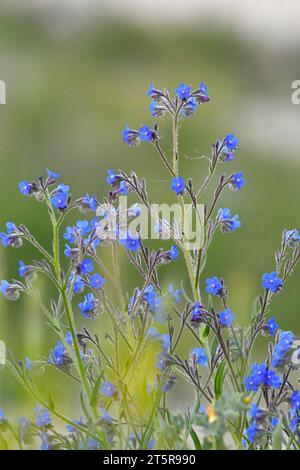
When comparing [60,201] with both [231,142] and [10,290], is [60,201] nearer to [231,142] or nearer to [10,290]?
[10,290]

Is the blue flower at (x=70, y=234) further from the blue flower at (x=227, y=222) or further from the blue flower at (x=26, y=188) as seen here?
the blue flower at (x=227, y=222)

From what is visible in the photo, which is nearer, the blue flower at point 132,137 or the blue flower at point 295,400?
the blue flower at point 295,400

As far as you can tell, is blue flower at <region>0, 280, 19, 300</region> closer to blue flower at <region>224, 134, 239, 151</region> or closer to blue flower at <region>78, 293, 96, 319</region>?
blue flower at <region>78, 293, 96, 319</region>

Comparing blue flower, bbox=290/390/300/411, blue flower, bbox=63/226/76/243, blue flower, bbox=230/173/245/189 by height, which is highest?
blue flower, bbox=230/173/245/189

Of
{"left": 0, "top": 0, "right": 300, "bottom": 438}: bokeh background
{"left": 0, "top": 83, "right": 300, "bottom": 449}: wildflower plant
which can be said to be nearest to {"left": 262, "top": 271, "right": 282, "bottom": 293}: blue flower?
{"left": 0, "top": 83, "right": 300, "bottom": 449}: wildflower plant

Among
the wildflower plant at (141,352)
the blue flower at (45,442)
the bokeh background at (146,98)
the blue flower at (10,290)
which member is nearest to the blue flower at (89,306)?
the wildflower plant at (141,352)

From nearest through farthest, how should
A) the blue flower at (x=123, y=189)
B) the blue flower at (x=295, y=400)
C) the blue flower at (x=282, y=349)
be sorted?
the blue flower at (x=282, y=349) < the blue flower at (x=295, y=400) < the blue flower at (x=123, y=189)

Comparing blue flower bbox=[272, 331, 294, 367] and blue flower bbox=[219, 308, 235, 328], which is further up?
blue flower bbox=[219, 308, 235, 328]

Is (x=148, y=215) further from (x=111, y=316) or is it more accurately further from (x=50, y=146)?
(x=50, y=146)

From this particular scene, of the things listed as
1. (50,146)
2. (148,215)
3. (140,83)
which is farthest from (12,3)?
(148,215)
